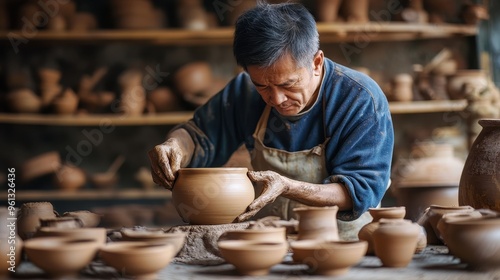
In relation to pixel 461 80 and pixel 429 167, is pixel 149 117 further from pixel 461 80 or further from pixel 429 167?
pixel 461 80

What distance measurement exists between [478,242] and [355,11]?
403 centimetres

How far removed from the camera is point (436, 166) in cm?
546

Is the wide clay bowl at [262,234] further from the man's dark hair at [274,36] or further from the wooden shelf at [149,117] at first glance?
the wooden shelf at [149,117]

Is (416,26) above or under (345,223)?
above

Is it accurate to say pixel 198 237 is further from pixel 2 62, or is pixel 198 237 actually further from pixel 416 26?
pixel 2 62

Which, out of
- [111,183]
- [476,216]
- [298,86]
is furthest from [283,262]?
[111,183]

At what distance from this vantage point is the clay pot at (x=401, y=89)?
20.0ft

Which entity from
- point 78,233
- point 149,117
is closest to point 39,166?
point 149,117

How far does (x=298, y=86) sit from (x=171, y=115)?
10.2 feet

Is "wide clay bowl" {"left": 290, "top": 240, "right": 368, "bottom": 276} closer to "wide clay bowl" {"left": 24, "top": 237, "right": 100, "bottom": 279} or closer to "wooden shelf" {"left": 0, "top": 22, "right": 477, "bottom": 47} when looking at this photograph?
"wide clay bowl" {"left": 24, "top": 237, "right": 100, "bottom": 279}

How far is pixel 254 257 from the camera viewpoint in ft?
7.04

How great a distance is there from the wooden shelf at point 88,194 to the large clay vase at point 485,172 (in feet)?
12.1

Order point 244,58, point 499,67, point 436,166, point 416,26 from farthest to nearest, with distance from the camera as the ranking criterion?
point 499,67
point 416,26
point 436,166
point 244,58

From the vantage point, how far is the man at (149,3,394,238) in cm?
299
